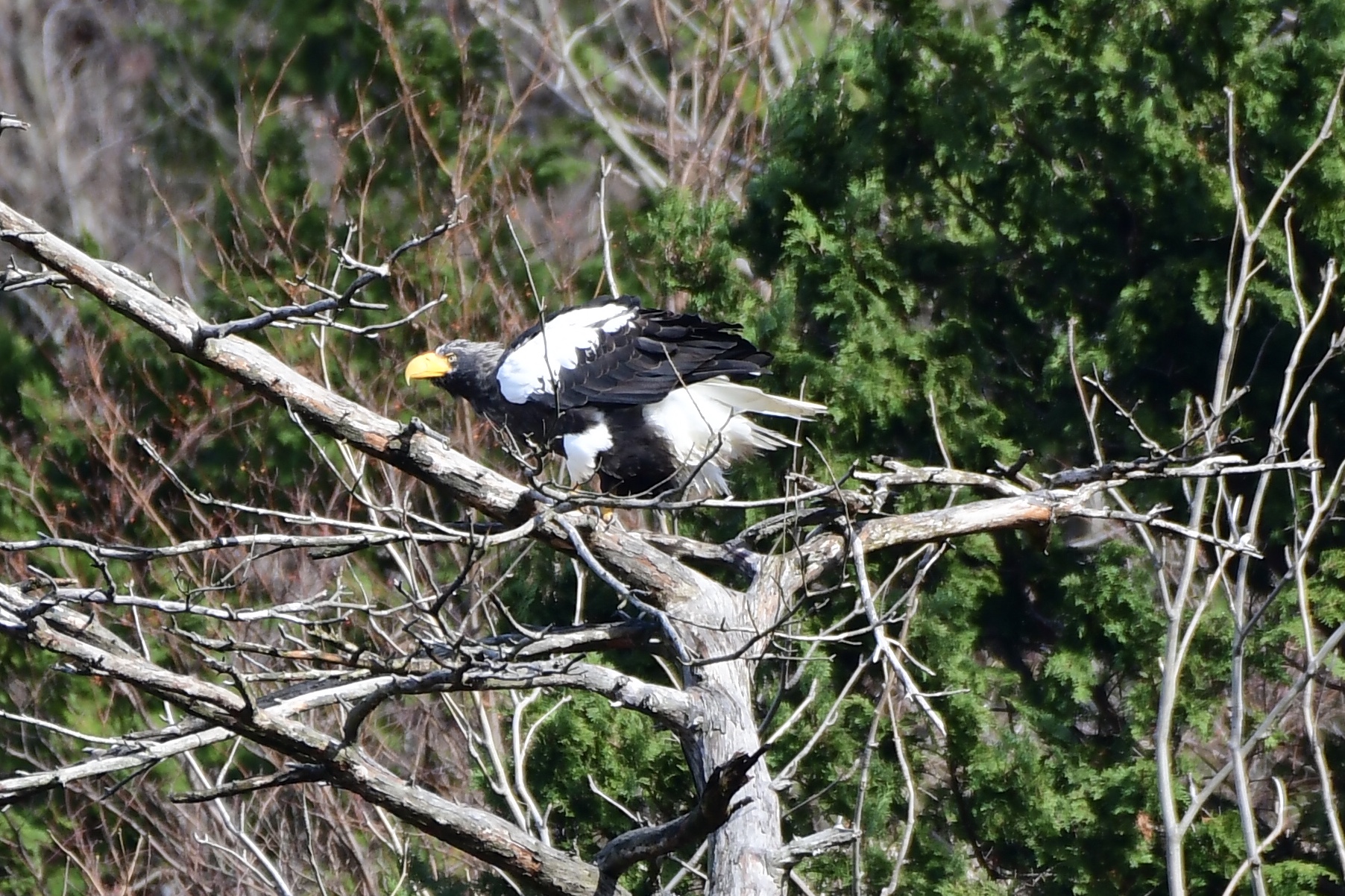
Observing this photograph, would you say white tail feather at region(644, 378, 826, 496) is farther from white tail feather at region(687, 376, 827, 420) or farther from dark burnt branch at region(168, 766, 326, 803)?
dark burnt branch at region(168, 766, 326, 803)

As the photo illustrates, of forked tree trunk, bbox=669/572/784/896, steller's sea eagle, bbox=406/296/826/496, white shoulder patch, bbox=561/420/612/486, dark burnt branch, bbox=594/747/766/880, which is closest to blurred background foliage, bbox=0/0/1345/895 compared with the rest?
forked tree trunk, bbox=669/572/784/896

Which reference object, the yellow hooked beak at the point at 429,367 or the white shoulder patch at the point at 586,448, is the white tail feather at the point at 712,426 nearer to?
the white shoulder patch at the point at 586,448

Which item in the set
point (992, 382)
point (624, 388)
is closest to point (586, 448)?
point (624, 388)

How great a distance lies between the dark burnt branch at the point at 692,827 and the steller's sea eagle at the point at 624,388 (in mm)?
1711

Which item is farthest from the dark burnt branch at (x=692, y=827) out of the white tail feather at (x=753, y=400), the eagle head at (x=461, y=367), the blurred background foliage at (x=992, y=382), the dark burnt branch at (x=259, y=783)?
the eagle head at (x=461, y=367)

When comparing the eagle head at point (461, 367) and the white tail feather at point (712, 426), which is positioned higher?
the eagle head at point (461, 367)

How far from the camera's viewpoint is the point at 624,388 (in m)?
5.06

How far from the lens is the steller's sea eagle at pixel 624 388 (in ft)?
16.0

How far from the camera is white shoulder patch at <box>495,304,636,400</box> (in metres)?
4.95

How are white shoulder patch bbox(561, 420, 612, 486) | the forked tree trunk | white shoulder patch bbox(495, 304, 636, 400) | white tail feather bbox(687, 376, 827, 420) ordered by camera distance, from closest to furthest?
the forked tree trunk < white tail feather bbox(687, 376, 827, 420) < white shoulder patch bbox(495, 304, 636, 400) < white shoulder patch bbox(561, 420, 612, 486)

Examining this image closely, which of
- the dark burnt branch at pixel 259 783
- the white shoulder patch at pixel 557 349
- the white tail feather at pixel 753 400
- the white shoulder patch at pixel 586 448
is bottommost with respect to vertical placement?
the white shoulder patch at pixel 586 448

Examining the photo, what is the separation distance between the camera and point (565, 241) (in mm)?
9273

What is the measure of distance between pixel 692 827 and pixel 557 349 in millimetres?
2332

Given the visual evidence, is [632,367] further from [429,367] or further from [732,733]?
[732,733]
